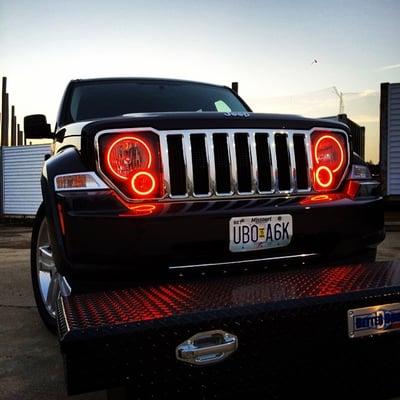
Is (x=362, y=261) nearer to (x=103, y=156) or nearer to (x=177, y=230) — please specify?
(x=177, y=230)

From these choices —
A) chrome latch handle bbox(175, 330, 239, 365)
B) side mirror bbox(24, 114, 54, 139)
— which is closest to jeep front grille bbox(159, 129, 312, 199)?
chrome latch handle bbox(175, 330, 239, 365)

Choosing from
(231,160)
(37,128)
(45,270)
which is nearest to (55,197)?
(231,160)

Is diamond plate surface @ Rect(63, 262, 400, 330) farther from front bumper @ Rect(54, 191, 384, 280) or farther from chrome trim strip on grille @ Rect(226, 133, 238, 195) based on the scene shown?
chrome trim strip on grille @ Rect(226, 133, 238, 195)

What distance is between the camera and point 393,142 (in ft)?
40.4

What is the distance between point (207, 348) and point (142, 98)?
262 centimetres

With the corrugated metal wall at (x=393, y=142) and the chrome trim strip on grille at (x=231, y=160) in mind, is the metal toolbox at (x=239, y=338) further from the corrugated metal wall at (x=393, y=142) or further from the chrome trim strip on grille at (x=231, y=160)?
the corrugated metal wall at (x=393, y=142)

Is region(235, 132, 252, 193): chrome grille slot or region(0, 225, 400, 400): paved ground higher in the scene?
region(235, 132, 252, 193): chrome grille slot

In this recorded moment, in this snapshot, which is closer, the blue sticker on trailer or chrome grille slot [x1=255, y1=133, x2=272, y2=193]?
the blue sticker on trailer

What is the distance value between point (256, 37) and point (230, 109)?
16.1ft

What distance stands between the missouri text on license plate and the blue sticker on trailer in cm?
55

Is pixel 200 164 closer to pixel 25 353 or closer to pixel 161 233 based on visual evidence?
pixel 161 233

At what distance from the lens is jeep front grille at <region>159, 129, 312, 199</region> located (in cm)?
228

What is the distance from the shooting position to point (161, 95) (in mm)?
4043

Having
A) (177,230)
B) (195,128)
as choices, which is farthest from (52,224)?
(195,128)
